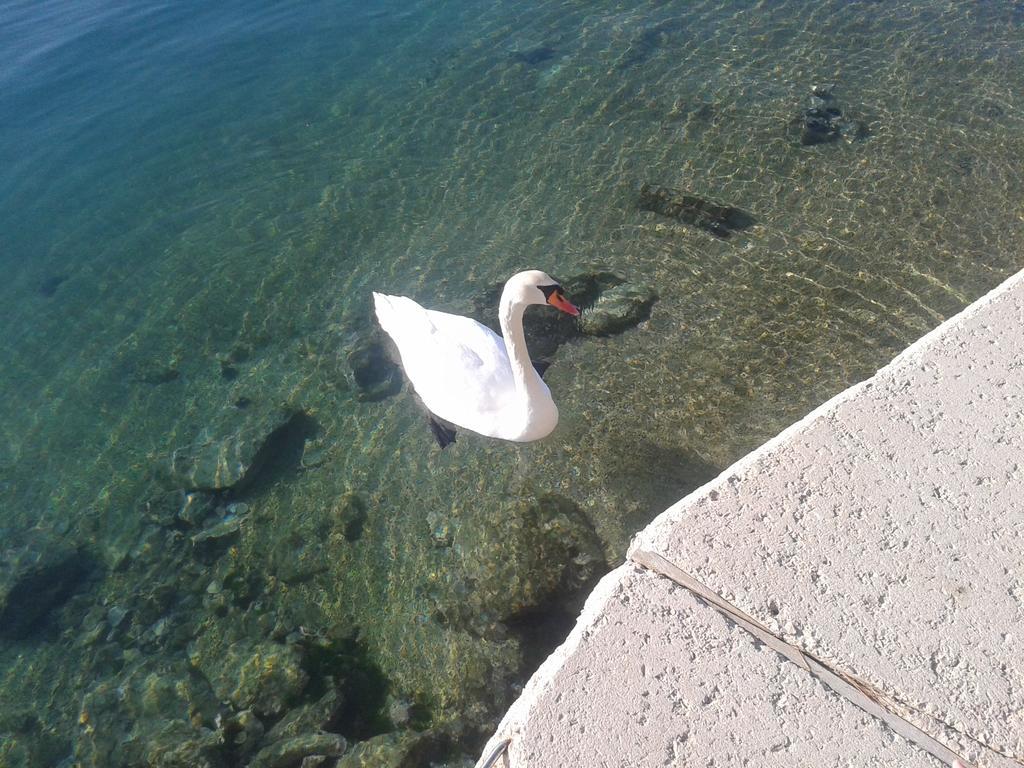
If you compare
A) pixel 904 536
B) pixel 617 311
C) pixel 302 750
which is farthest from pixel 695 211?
pixel 302 750

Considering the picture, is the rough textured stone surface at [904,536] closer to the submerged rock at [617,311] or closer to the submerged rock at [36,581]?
the submerged rock at [617,311]

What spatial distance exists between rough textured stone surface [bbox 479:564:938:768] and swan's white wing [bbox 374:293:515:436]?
A: 7.80ft

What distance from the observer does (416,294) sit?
6.72m

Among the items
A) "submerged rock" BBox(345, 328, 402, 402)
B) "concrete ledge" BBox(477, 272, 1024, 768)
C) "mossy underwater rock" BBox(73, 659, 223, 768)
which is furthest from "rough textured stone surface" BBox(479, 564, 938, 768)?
"submerged rock" BBox(345, 328, 402, 402)

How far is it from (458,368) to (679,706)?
117 inches

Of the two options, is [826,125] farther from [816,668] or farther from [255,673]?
[255,673]

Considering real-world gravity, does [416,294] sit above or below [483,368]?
below

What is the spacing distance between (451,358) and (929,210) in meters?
4.52

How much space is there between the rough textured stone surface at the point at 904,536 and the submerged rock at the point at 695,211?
355 cm

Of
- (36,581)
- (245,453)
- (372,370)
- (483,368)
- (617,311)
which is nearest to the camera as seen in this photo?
(483,368)

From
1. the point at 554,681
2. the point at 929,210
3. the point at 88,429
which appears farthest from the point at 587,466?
the point at 88,429

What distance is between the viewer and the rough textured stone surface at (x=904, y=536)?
2289mm

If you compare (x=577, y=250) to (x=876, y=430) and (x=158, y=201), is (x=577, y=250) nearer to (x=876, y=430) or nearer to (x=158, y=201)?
(x=876, y=430)

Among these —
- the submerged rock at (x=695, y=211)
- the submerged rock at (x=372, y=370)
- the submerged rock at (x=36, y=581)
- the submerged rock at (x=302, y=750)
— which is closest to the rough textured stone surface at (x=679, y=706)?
the submerged rock at (x=302, y=750)
